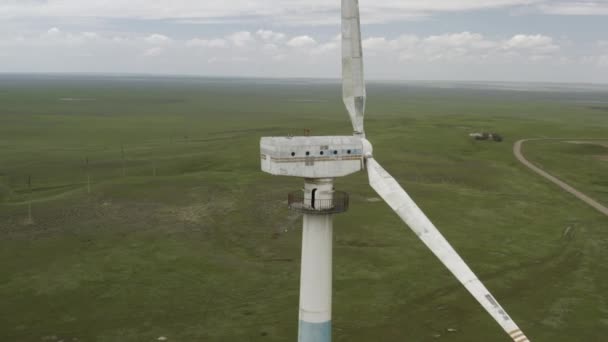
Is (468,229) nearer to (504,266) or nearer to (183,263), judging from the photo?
(504,266)

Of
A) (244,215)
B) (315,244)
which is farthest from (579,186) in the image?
(315,244)

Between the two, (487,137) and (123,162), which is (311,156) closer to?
(123,162)

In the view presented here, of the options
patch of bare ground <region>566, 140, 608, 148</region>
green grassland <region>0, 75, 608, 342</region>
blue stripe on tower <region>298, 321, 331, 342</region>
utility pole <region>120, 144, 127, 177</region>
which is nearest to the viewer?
blue stripe on tower <region>298, 321, 331, 342</region>

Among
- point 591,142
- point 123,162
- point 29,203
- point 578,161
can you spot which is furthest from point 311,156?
point 591,142

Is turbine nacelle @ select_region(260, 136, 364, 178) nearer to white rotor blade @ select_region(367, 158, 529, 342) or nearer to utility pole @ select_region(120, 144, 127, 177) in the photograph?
white rotor blade @ select_region(367, 158, 529, 342)

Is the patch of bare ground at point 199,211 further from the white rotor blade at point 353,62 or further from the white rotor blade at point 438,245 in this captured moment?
the white rotor blade at point 438,245

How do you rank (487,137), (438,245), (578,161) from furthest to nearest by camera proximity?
1. (487,137)
2. (578,161)
3. (438,245)

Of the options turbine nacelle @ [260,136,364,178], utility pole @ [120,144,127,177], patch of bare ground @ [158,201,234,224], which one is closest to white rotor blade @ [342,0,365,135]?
turbine nacelle @ [260,136,364,178]
